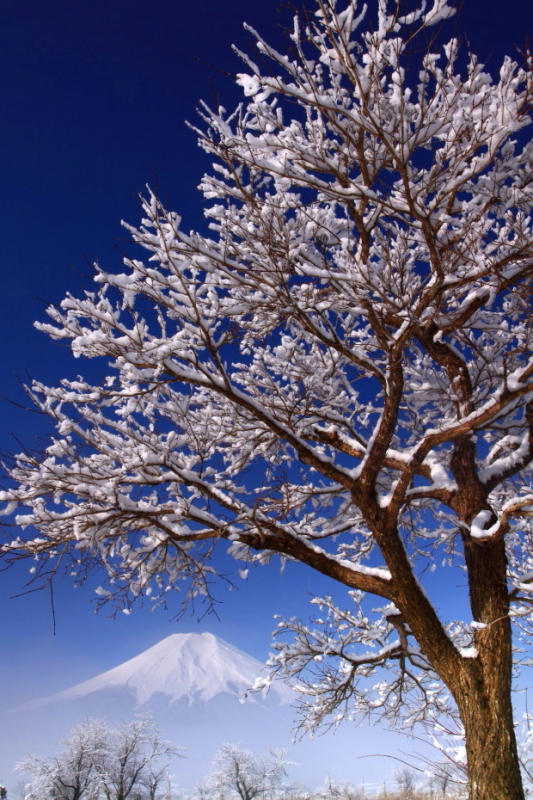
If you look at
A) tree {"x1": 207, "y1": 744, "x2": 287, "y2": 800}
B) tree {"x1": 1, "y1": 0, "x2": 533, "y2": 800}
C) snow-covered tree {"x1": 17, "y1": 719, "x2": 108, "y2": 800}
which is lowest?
tree {"x1": 207, "y1": 744, "x2": 287, "y2": 800}

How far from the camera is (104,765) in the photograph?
101 feet

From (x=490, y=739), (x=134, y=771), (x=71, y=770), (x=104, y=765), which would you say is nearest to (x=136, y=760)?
(x=134, y=771)

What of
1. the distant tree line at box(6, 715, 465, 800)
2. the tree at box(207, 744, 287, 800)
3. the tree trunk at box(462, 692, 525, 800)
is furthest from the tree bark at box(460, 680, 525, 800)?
the tree at box(207, 744, 287, 800)

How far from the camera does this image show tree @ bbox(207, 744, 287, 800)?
1356 inches

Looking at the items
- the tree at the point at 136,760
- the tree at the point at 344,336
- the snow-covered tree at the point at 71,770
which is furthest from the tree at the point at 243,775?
the tree at the point at 344,336

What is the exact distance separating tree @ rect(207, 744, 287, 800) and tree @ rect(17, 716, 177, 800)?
Answer: 399 cm

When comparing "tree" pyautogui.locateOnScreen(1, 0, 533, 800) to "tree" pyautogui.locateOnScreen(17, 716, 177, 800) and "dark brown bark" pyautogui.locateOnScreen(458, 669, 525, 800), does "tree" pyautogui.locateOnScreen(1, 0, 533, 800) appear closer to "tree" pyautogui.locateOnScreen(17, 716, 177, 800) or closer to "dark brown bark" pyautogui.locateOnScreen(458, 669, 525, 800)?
"dark brown bark" pyautogui.locateOnScreen(458, 669, 525, 800)

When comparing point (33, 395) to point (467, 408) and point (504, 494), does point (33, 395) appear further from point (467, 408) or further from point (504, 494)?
point (504, 494)

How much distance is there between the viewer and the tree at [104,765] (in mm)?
28297

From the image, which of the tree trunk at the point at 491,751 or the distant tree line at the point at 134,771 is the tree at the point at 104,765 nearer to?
the distant tree line at the point at 134,771

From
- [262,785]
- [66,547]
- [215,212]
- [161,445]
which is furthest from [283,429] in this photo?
[262,785]

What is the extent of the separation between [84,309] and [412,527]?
206 inches

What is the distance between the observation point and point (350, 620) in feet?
20.7

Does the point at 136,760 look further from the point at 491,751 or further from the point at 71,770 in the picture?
the point at 491,751
